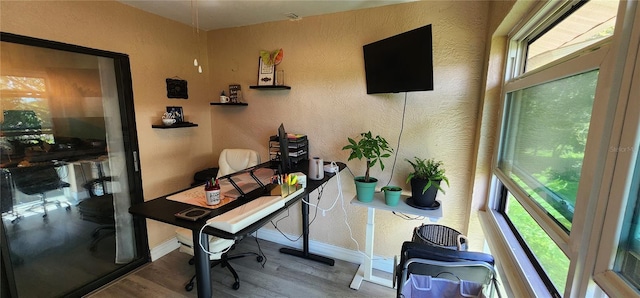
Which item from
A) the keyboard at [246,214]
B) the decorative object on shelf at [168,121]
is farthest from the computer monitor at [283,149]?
the decorative object on shelf at [168,121]

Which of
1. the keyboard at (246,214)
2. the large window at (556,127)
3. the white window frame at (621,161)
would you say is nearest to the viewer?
the white window frame at (621,161)

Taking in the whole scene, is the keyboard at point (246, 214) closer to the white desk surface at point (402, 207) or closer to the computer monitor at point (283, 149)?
the computer monitor at point (283, 149)

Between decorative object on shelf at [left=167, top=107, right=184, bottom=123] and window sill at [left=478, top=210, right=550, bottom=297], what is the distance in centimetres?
295

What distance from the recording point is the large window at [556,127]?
802 mm

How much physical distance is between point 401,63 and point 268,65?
4.62 feet

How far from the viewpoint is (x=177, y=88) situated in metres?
2.71

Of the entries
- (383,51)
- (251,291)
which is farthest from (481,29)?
(251,291)

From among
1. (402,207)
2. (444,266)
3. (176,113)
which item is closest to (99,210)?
(176,113)

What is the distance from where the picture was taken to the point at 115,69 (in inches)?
88.1

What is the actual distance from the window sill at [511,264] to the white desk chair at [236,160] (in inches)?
80.8

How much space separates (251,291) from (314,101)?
1.85 meters

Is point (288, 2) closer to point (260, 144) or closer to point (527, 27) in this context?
point (260, 144)

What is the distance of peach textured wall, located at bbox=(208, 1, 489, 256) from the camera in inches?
80.7

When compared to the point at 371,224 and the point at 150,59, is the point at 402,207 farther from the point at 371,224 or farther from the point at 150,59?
the point at 150,59
